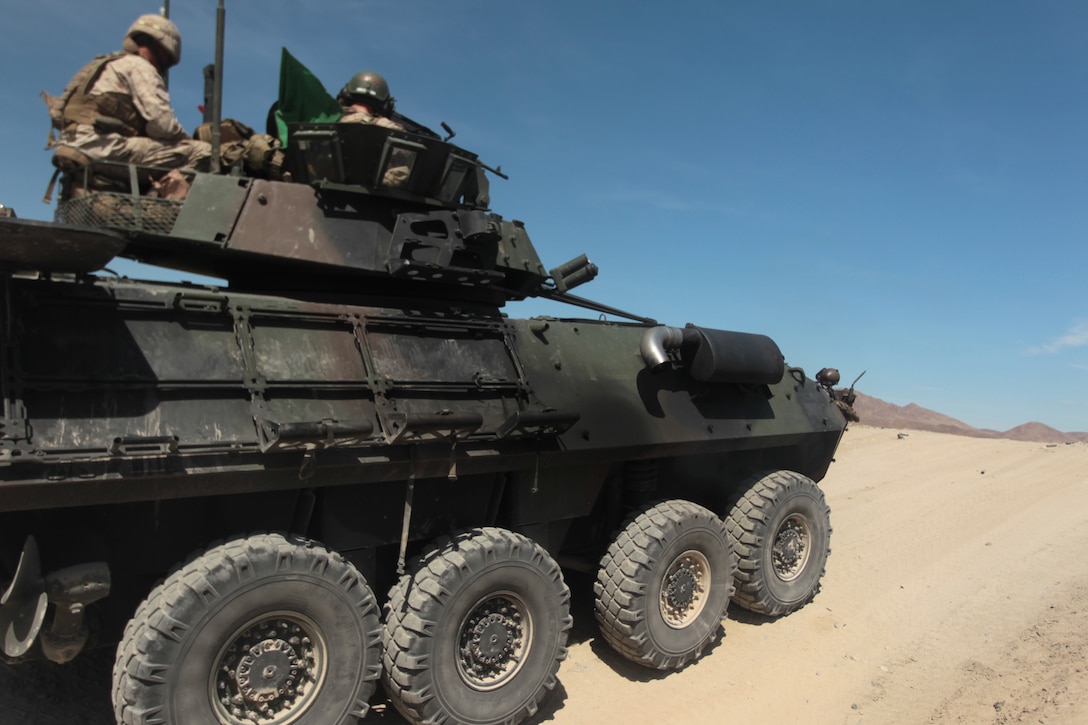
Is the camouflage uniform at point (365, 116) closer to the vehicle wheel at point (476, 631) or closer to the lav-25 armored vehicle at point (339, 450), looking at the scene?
the lav-25 armored vehicle at point (339, 450)

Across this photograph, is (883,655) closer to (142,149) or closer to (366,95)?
(366,95)

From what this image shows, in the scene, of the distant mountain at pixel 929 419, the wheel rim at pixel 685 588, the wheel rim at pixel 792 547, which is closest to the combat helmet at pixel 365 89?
the wheel rim at pixel 685 588

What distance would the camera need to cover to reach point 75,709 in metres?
4.73

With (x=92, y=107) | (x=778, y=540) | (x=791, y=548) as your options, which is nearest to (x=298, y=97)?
(x=92, y=107)

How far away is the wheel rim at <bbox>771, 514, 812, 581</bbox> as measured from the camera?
7.18 metres

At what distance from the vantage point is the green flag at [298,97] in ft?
17.6

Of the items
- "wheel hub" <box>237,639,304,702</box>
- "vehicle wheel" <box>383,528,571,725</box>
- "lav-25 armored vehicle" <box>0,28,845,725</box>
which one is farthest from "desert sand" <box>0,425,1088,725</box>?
"wheel hub" <box>237,639,304,702</box>

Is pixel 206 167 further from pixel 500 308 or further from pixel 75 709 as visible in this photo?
pixel 75 709

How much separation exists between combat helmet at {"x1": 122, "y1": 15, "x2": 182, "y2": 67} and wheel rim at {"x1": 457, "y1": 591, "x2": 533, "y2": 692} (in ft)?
12.8

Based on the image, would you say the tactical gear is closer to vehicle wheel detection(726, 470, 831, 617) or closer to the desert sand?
the desert sand

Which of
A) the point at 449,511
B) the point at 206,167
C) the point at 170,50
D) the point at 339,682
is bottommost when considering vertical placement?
the point at 339,682

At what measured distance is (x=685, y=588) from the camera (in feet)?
20.0

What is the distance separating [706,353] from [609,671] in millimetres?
2531

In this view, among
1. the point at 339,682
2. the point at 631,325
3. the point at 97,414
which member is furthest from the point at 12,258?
the point at 631,325
